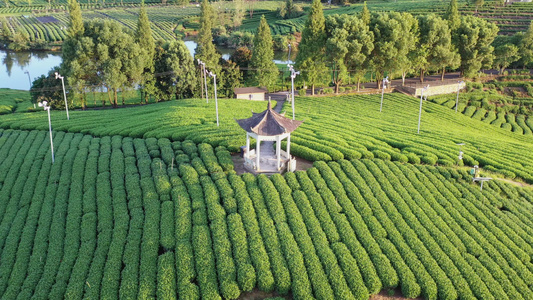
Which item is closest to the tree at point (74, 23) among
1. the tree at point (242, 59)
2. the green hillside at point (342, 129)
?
the green hillside at point (342, 129)

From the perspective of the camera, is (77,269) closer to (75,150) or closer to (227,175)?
(227,175)

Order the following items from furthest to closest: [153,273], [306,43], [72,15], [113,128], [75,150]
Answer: [306,43]
[72,15]
[113,128]
[75,150]
[153,273]

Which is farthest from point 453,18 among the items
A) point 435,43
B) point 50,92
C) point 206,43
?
point 50,92

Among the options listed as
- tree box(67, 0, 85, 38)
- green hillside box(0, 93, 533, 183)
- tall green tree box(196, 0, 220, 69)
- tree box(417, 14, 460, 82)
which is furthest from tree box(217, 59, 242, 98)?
tree box(417, 14, 460, 82)

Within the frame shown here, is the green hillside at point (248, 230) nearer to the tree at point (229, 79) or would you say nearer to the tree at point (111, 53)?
the tree at point (111, 53)

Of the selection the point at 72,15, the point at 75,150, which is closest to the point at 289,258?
the point at 75,150

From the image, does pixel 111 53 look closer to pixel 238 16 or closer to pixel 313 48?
pixel 313 48

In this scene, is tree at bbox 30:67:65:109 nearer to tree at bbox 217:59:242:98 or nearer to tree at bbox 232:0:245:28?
tree at bbox 217:59:242:98
